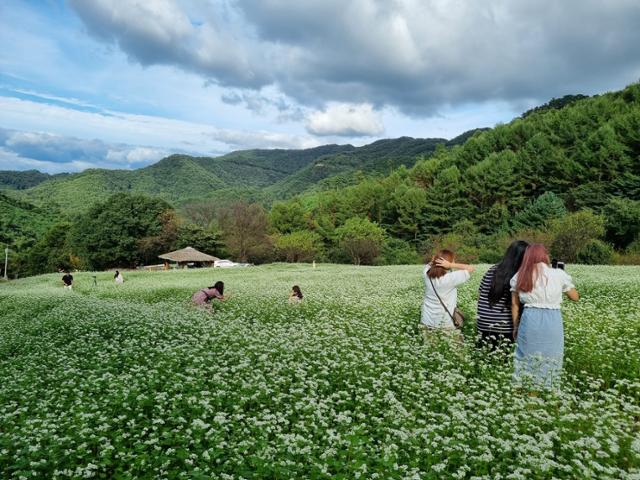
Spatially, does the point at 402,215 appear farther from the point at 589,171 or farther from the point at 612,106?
the point at 612,106

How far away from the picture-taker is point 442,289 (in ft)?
26.3

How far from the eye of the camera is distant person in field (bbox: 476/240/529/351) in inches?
280

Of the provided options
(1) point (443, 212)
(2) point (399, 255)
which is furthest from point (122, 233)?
(1) point (443, 212)

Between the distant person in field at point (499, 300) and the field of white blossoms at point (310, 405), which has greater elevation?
the distant person in field at point (499, 300)

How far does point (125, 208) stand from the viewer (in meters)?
70.8

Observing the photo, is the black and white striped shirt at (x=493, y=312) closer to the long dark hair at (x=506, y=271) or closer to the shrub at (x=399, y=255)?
the long dark hair at (x=506, y=271)

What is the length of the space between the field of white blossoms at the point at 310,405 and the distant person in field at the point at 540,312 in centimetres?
42

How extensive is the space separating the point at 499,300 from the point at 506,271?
51 centimetres

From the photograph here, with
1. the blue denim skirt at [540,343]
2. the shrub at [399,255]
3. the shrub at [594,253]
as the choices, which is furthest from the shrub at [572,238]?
the blue denim skirt at [540,343]

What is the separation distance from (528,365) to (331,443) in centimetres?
314

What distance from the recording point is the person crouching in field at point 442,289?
781cm

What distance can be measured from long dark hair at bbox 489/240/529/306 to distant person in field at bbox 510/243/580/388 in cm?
46

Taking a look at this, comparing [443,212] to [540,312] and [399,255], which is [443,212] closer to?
[399,255]

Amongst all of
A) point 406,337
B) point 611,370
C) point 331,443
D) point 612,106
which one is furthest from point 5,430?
point 612,106
